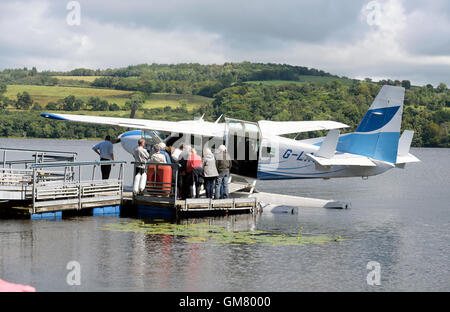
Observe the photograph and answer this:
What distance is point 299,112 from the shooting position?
91688 millimetres

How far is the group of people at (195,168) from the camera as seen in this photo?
52.8 feet

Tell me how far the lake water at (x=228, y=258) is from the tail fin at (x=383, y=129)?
2.09 meters

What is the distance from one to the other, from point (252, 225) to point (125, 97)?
84.9 m

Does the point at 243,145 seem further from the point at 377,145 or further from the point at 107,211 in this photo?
the point at 107,211

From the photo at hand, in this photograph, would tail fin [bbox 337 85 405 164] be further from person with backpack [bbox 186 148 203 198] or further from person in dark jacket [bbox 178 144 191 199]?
person in dark jacket [bbox 178 144 191 199]

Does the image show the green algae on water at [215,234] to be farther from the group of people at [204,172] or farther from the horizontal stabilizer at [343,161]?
the horizontal stabilizer at [343,161]

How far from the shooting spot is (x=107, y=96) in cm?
9519

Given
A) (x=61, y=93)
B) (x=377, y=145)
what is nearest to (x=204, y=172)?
(x=377, y=145)

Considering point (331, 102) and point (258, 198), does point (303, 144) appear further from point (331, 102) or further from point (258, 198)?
point (331, 102)

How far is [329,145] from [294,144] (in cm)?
107

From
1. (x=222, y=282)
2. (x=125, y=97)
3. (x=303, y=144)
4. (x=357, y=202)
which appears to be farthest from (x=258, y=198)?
(x=125, y=97)

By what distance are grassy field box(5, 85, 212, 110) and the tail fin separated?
7494 centimetres

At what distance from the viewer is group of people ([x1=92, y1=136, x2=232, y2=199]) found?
16094 mm

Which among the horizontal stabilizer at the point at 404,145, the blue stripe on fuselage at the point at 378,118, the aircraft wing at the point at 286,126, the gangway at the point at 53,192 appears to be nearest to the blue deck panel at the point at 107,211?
the gangway at the point at 53,192
